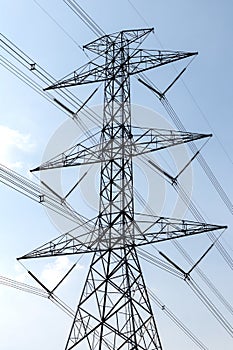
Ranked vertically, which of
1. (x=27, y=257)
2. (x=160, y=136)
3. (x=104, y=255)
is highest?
(x=160, y=136)

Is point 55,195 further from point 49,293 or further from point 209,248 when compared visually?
point 209,248

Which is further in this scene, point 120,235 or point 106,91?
point 106,91

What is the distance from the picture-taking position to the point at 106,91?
23.1 metres

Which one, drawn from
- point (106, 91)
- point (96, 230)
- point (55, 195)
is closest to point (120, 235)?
point (96, 230)

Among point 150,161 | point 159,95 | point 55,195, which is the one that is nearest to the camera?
point 55,195

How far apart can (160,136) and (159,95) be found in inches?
185

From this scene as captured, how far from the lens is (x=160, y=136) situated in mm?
20484

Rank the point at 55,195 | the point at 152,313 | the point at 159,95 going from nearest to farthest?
the point at 152,313 < the point at 55,195 < the point at 159,95

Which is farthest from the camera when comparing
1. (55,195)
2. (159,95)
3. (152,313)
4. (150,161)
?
(159,95)

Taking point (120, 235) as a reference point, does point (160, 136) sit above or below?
above

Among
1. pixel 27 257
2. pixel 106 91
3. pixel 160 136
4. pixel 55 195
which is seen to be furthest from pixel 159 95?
pixel 27 257

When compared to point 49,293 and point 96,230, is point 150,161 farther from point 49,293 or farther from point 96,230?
point 49,293

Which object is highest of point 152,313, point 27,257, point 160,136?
point 160,136

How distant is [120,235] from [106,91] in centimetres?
654
